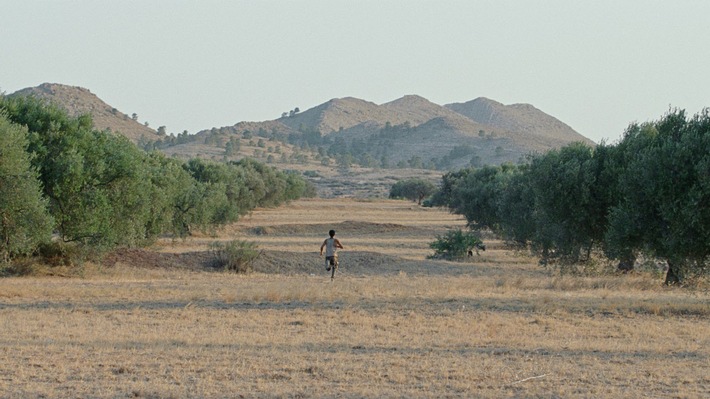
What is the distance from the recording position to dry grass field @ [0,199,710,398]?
12523 mm

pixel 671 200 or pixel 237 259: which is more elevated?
pixel 671 200

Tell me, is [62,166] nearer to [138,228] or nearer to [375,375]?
[138,228]

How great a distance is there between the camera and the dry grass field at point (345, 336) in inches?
493

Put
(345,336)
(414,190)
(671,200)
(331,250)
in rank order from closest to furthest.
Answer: (345,336) < (671,200) < (331,250) < (414,190)

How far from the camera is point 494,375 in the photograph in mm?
13383

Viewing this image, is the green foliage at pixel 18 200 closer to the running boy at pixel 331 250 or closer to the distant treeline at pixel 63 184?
the distant treeline at pixel 63 184

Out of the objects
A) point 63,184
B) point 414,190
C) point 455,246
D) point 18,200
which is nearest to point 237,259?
point 63,184

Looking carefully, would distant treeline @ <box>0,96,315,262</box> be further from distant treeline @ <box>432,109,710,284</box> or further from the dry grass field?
distant treeline @ <box>432,109,710,284</box>

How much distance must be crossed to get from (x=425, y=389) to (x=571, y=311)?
11.1 metres

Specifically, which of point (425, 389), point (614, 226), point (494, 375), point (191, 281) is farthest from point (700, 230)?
point (191, 281)

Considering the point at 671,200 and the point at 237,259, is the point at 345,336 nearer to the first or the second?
the point at 671,200

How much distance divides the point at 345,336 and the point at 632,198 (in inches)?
443

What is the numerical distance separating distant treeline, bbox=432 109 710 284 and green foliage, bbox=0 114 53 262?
55.3 feet

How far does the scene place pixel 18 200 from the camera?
82.5ft
